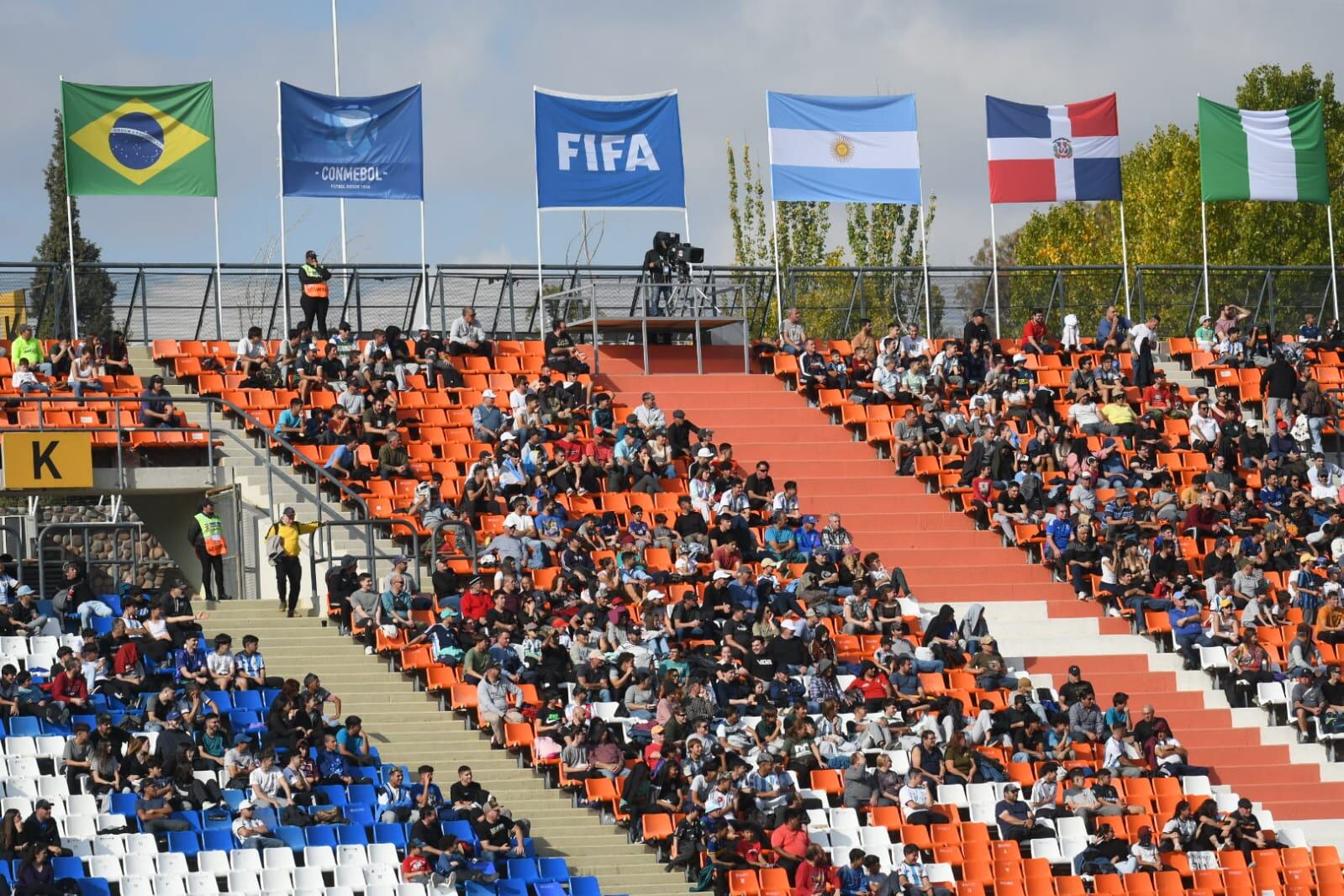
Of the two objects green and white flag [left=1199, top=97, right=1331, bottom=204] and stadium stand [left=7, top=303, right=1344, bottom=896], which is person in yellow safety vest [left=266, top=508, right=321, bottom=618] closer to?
stadium stand [left=7, top=303, right=1344, bottom=896]

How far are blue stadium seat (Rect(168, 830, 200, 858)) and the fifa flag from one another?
15.7 metres

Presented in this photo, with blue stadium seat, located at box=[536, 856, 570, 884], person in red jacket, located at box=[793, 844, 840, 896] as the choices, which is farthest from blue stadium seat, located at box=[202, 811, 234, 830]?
person in red jacket, located at box=[793, 844, 840, 896]

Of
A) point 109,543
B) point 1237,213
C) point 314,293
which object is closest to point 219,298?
point 314,293

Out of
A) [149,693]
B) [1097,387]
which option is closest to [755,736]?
[149,693]

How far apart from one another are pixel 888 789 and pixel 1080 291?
18.9m

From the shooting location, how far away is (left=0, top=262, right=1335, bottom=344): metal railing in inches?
1218

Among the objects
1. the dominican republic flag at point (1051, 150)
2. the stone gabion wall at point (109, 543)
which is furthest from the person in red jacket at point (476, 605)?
the stone gabion wall at point (109, 543)

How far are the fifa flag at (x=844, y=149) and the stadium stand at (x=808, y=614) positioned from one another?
2.38m

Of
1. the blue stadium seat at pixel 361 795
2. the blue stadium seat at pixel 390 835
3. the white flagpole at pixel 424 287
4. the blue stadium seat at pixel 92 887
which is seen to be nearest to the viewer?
the blue stadium seat at pixel 92 887

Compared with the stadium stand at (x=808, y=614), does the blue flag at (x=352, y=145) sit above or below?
above

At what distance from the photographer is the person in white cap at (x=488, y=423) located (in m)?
28.3

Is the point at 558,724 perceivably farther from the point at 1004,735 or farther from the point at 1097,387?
the point at 1097,387

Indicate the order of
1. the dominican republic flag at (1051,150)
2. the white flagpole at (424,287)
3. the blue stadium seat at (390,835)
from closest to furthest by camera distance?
the blue stadium seat at (390,835) → the white flagpole at (424,287) → the dominican republic flag at (1051,150)

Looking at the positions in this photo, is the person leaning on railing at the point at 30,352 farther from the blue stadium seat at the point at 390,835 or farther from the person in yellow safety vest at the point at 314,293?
the blue stadium seat at the point at 390,835
